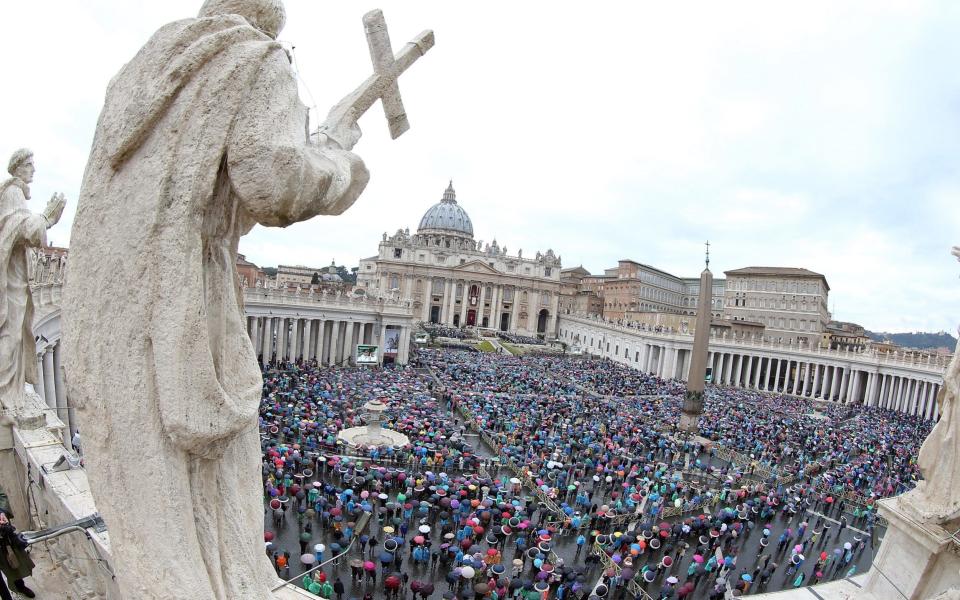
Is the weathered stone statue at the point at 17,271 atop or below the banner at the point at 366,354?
atop

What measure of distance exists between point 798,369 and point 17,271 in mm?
61311

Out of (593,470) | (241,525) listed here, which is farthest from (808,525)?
(241,525)

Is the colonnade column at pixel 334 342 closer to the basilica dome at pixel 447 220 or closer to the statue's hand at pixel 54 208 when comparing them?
the statue's hand at pixel 54 208

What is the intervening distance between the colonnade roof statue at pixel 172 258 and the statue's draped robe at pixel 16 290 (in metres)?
3.14

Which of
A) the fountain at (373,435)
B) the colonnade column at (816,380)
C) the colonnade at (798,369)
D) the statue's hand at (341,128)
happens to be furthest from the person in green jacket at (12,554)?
the colonnade column at (816,380)

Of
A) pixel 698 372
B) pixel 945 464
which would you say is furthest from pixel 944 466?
pixel 698 372

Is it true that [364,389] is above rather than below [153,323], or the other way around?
below

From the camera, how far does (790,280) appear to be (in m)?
73.3

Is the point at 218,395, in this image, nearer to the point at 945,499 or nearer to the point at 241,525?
the point at 241,525

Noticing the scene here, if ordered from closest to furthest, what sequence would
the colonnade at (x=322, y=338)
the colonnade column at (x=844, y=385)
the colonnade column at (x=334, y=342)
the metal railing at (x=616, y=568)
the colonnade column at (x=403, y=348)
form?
1. the metal railing at (x=616, y=568)
2. the colonnade at (x=322, y=338)
3. the colonnade column at (x=334, y=342)
4. the colonnade column at (x=403, y=348)
5. the colonnade column at (x=844, y=385)

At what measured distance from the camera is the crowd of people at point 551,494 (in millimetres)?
13297

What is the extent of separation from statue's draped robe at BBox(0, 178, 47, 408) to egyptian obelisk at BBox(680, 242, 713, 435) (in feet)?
92.6

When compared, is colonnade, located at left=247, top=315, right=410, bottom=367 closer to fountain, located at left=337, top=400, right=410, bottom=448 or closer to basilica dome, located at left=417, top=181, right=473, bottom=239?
fountain, located at left=337, top=400, right=410, bottom=448

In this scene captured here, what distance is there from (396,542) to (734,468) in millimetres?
16465
